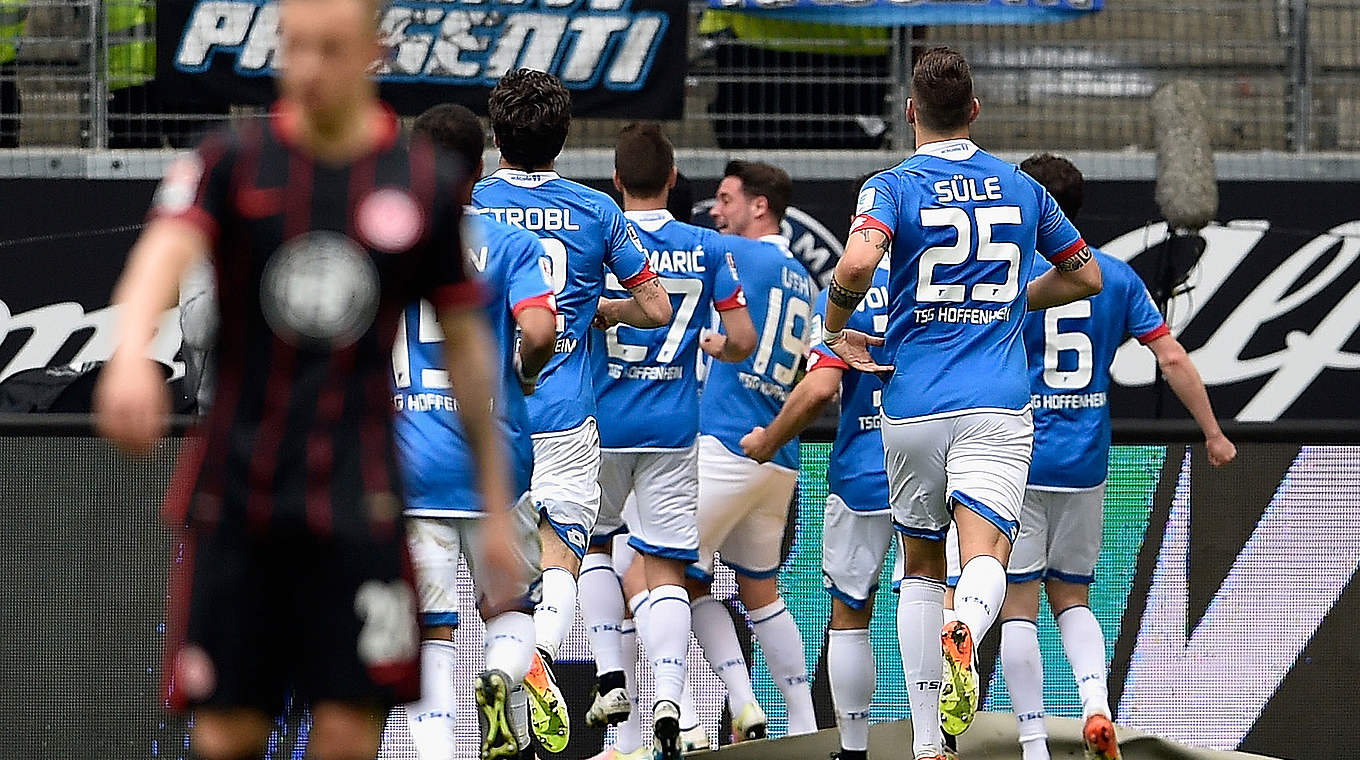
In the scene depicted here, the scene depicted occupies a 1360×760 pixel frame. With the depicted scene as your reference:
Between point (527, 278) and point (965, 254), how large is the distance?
53.3 inches

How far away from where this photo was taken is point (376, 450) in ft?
12.0

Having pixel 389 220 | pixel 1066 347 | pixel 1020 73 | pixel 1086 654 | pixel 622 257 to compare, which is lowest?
pixel 1086 654

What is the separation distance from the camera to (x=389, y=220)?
3.59 m

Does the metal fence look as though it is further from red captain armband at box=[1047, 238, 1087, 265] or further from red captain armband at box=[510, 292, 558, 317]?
red captain armband at box=[510, 292, 558, 317]

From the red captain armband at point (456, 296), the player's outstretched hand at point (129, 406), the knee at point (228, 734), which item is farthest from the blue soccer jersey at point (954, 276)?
the player's outstretched hand at point (129, 406)

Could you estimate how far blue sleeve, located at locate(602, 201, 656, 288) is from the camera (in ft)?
20.8

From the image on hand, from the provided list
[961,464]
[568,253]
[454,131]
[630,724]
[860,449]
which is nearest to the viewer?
[454,131]

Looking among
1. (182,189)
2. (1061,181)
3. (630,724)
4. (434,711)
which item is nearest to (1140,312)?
(1061,181)

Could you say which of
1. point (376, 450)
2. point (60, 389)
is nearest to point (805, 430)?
point (60, 389)

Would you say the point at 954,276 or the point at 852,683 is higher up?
the point at 954,276

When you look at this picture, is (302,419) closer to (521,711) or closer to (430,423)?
(430,423)

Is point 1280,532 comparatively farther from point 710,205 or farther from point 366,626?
Result: point 366,626

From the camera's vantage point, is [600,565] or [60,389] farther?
[60,389]

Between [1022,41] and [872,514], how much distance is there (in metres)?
4.83
